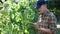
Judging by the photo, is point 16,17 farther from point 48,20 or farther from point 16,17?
point 48,20

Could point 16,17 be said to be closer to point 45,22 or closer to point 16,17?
point 16,17

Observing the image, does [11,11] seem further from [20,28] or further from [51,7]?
[51,7]

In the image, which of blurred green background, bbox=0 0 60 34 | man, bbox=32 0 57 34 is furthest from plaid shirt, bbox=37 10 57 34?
blurred green background, bbox=0 0 60 34

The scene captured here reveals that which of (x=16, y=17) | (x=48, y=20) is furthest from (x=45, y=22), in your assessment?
(x=16, y=17)

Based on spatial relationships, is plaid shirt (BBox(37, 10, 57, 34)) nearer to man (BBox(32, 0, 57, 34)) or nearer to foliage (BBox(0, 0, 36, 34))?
man (BBox(32, 0, 57, 34))

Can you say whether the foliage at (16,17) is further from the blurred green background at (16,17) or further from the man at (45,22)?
the man at (45,22)

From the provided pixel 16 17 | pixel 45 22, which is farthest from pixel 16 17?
pixel 45 22

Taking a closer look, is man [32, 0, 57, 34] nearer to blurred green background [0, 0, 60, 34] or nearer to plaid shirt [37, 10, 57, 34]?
plaid shirt [37, 10, 57, 34]

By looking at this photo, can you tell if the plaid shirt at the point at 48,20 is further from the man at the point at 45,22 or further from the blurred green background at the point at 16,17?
the blurred green background at the point at 16,17

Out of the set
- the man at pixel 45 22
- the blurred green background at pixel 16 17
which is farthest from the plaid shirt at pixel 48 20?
the blurred green background at pixel 16 17

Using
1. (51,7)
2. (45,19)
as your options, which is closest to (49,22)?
(45,19)

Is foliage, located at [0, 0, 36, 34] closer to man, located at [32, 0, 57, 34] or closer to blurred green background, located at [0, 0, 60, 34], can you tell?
blurred green background, located at [0, 0, 60, 34]

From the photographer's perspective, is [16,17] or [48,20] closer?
[48,20]

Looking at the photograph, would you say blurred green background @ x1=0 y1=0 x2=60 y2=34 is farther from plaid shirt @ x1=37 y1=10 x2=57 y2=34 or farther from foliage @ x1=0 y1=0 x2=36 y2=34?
plaid shirt @ x1=37 y1=10 x2=57 y2=34
